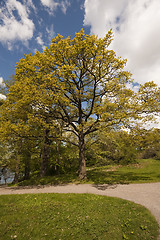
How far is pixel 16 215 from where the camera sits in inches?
244

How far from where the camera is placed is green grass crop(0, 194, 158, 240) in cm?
495

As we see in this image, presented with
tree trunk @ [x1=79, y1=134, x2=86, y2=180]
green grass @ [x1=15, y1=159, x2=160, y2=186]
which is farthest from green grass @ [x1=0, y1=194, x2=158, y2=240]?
tree trunk @ [x1=79, y1=134, x2=86, y2=180]

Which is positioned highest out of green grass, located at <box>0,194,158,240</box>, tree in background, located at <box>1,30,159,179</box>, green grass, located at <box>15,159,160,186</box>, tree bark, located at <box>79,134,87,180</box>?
tree in background, located at <box>1,30,159,179</box>

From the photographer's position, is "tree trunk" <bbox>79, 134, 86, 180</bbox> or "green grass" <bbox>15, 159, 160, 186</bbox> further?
"tree trunk" <bbox>79, 134, 86, 180</bbox>

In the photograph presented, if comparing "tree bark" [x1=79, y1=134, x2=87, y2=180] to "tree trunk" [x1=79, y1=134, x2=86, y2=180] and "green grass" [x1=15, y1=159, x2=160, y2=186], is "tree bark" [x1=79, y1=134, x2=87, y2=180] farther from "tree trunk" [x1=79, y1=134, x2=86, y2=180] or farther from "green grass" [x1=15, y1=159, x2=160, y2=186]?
"green grass" [x1=15, y1=159, x2=160, y2=186]

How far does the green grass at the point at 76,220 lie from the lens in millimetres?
4950

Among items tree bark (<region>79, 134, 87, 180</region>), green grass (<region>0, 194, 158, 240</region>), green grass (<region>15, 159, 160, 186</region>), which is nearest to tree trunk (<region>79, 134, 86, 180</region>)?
tree bark (<region>79, 134, 87, 180</region>)

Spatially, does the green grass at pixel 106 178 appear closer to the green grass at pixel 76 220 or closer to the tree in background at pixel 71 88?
the tree in background at pixel 71 88

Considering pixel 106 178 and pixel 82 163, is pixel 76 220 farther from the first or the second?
pixel 106 178

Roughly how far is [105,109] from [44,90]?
6240 mm

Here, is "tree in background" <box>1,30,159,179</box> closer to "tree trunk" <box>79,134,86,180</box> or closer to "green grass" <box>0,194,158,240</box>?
"tree trunk" <box>79,134,86,180</box>

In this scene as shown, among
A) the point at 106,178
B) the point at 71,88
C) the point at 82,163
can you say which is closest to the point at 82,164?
the point at 82,163

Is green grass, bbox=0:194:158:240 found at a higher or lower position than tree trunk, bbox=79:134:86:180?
lower

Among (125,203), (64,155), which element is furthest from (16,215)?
(64,155)
